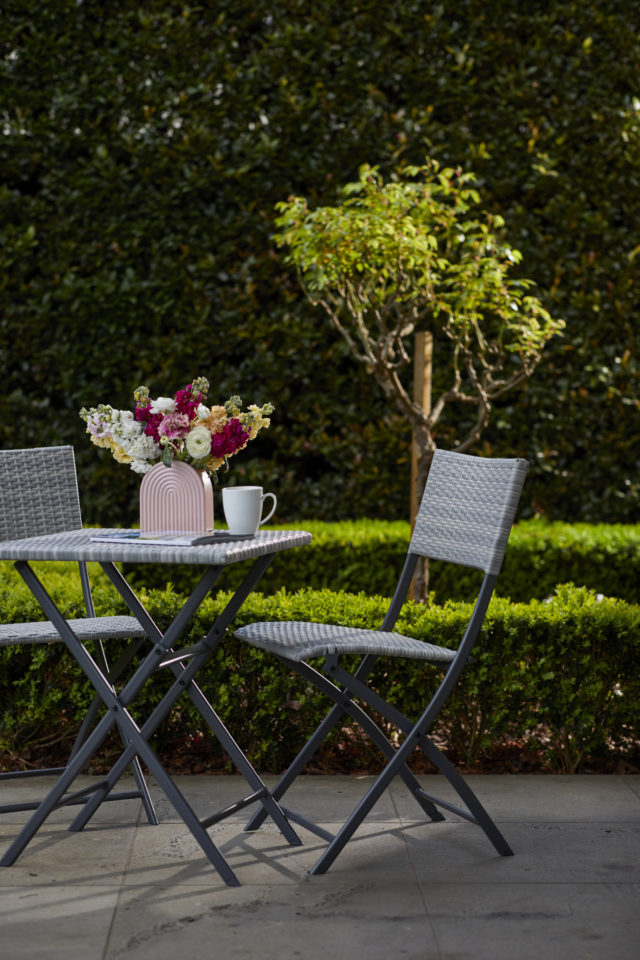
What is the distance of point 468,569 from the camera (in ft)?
20.9

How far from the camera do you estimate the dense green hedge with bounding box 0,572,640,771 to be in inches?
157

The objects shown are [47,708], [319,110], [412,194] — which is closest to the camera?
[47,708]

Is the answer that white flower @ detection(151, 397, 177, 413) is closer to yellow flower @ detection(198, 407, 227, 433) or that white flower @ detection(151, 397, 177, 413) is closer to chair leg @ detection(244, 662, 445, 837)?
yellow flower @ detection(198, 407, 227, 433)

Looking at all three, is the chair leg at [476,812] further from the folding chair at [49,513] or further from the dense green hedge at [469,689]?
the folding chair at [49,513]

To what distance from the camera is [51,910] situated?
2.83 metres

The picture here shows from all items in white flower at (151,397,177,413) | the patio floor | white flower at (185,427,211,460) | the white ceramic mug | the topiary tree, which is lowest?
the patio floor

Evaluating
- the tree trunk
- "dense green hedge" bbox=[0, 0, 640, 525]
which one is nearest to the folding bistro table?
the tree trunk

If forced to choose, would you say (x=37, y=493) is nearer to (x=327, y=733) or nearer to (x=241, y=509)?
(x=241, y=509)

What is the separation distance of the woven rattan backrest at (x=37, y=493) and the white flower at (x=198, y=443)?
1036mm

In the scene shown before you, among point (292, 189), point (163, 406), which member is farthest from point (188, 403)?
Answer: point (292, 189)

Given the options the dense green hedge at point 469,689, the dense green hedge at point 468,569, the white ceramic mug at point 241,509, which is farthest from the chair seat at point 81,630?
the dense green hedge at point 468,569

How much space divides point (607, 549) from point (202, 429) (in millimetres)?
3633

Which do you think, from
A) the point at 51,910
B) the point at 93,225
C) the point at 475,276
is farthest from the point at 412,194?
the point at 51,910

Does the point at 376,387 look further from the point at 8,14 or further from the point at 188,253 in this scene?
the point at 8,14
